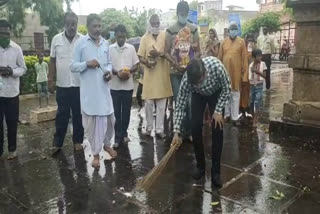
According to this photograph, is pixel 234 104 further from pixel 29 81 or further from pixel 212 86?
pixel 29 81

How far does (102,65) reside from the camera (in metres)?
4.38

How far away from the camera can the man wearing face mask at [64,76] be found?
188 inches

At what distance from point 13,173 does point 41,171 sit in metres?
0.32

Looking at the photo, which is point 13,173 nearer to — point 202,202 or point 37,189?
point 37,189

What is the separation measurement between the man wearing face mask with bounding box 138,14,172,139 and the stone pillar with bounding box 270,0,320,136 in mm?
1900

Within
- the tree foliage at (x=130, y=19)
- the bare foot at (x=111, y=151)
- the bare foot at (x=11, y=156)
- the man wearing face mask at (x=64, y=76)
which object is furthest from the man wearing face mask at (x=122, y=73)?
the tree foliage at (x=130, y=19)

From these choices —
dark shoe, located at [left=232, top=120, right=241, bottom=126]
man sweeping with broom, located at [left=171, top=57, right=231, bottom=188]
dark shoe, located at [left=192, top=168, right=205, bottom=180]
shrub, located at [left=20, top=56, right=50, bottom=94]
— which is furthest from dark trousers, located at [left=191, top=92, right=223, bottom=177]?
shrub, located at [left=20, top=56, right=50, bottom=94]

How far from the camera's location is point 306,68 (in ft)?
17.2

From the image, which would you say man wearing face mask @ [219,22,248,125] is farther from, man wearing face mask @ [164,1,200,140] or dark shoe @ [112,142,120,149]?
dark shoe @ [112,142,120,149]

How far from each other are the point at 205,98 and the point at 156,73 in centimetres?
165

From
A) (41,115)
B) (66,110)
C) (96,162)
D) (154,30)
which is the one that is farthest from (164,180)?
(41,115)

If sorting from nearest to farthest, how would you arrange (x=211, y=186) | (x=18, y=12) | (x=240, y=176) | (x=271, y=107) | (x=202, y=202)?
(x=202, y=202)
(x=211, y=186)
(x=240, y=176)
(x=271, y=107)
(x=18, y=12)

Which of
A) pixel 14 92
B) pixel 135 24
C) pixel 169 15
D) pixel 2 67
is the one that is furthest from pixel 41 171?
pixel 169 15

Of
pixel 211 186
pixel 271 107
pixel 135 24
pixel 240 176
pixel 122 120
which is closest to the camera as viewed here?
pixel 211 186
